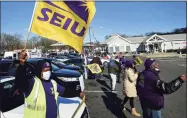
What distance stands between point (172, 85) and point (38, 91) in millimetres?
1938

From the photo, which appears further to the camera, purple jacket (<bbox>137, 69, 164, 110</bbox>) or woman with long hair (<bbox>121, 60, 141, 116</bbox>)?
woman with long hair (<bbox>121, 60, 141, 116</bbox>)

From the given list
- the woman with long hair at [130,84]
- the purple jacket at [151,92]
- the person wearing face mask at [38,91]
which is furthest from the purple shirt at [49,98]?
the woman with long hair at [130,84]

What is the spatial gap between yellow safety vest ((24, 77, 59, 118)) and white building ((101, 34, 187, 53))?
62.6m

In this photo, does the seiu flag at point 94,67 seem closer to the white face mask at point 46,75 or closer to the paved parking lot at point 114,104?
the paved parking lot at point 114,104

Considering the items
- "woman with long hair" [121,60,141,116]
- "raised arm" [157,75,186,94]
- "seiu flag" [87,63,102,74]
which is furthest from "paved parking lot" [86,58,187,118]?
"raised arm" [157,75,186,94]

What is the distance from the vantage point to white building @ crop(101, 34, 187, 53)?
65.1 meters

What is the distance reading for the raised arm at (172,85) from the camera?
3.74 m

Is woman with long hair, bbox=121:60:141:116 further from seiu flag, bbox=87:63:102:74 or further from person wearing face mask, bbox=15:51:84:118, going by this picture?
seiu flag, bbox=87:63:102:74

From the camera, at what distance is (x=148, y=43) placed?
6512 cm

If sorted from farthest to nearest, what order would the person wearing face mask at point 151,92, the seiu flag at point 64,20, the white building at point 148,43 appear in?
the white building at point 148,43 → the seiu flag at point 64,20 → the person wearing face mask at point 151,92

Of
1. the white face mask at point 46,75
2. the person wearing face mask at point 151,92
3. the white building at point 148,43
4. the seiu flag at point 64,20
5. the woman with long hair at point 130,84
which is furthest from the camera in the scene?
the white building at point 148,43

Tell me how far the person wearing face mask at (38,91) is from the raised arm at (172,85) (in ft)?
5.42

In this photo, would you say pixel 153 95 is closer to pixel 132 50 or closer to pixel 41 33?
pixel 41 33

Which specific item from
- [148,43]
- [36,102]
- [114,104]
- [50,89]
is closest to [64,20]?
[50,89]
